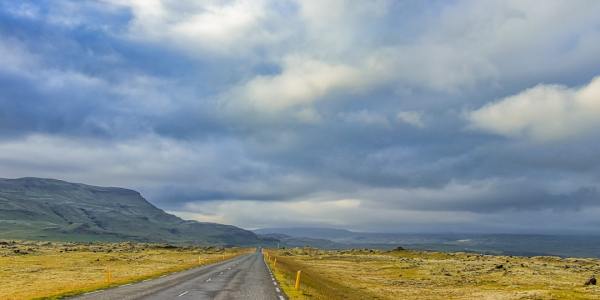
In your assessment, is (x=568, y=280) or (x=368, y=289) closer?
(x=368, y=289)

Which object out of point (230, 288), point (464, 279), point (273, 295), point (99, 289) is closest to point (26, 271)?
point (99, 289)

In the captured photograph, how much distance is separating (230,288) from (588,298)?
2963 cm

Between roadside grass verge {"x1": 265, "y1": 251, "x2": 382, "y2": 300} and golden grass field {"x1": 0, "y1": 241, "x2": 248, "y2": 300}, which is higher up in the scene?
roadside grass verge {"x1": 265, "y1": 251, "x2": 382, "y2": 300}

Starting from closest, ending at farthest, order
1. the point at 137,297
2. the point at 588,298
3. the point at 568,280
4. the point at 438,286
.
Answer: the point at 137,297
the point at 588,298
the point at 438,286
the point at 568,280

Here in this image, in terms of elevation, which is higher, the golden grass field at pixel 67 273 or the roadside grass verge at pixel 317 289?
the roadside grass verge at pixel 317 289

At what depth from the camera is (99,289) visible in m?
38.1

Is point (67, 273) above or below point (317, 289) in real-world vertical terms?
below

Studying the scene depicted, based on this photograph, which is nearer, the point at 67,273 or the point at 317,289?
the point at 317,289

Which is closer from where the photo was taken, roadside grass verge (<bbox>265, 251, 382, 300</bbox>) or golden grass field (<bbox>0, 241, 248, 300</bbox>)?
roadside grass verge (<bbox>265, 251, 382, 300</bbox>)

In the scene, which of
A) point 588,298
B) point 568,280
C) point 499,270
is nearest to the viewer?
point 588,298

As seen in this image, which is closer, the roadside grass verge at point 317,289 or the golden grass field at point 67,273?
the roadside grass verge at point 317,289

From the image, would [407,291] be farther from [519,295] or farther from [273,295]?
→ [273,295]

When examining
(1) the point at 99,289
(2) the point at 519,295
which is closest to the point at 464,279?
(2) the point at 519,295

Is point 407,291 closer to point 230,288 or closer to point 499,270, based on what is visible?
point 230,288
